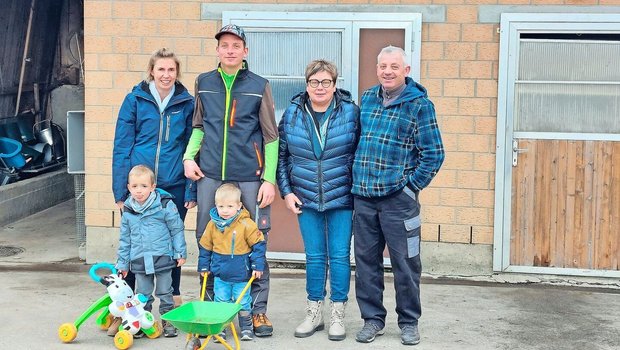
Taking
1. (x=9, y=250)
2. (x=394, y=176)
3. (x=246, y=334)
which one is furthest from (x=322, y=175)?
(x=9, y=250)

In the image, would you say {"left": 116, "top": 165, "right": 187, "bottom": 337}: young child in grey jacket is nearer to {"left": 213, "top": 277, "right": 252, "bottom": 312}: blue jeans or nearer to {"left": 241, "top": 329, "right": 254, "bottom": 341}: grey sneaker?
{"left": 213, "top": 277, "right": 252, "bottom": 312}: blue jeans

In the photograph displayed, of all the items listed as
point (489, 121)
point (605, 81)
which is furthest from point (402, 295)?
point (605, 81)

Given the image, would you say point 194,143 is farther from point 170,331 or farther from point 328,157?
point 170,331

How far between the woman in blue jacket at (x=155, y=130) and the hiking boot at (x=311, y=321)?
38.5 inches

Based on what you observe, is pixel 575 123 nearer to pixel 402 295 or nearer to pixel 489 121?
pixel 489 121

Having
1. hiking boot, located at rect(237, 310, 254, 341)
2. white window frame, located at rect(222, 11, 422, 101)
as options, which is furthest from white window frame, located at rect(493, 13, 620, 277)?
hiking boot, located at rect(237, 310, 254, 341)

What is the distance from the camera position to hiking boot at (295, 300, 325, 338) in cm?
591

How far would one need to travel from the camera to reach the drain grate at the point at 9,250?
8.73 metres

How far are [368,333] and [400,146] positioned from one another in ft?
3.77

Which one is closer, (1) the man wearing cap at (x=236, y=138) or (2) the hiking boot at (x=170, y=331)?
(1) the man wearing cap at (x=236, y=138)

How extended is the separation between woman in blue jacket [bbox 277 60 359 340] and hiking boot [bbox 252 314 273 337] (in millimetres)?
179

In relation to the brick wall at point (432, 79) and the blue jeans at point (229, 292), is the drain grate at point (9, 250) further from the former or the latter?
the blue jeans at point (229, 292)

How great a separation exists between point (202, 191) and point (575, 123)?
3.21 m

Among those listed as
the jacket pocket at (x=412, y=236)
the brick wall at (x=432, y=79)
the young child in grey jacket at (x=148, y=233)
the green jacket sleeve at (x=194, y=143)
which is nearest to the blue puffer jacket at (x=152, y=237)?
the young child in grey jacket at (x=148, y=233)
